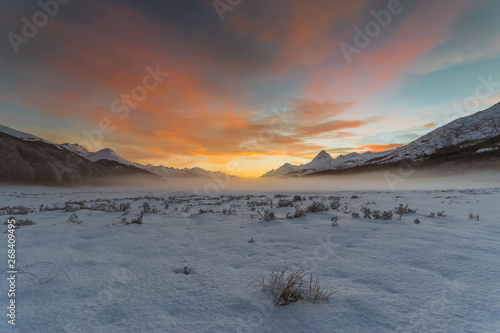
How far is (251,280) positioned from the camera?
2.58m

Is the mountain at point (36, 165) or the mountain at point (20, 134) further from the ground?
the mountain at point (20, 134)

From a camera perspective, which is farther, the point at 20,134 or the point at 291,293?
the point at 20,134

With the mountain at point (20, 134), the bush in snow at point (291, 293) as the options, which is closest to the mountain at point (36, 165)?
the mountain at point (20, 134)

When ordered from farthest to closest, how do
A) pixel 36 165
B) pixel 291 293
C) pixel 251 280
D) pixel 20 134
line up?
pixel 20 134
pixel 36 165
pixel 251 280
pixel 291 293

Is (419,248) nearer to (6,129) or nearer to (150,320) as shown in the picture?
(150,320)

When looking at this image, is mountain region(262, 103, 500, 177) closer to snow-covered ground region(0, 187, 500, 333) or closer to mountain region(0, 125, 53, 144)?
snow-covered ground region(0, 187, 500, 333)

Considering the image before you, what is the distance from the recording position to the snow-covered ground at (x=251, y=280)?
1777 millimetres

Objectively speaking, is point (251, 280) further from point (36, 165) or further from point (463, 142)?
point (463, 142)

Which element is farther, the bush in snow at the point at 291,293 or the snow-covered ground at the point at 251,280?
the bush in snow at the point at 291,293

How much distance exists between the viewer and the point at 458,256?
3.12 meters

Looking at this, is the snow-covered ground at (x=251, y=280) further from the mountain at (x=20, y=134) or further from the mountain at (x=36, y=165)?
the mountain at (x=20, y=134)

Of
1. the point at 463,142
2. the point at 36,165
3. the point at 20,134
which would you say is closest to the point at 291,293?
the point at 36,165

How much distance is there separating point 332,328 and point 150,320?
4.70 feet

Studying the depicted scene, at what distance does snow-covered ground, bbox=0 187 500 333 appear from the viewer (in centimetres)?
178
